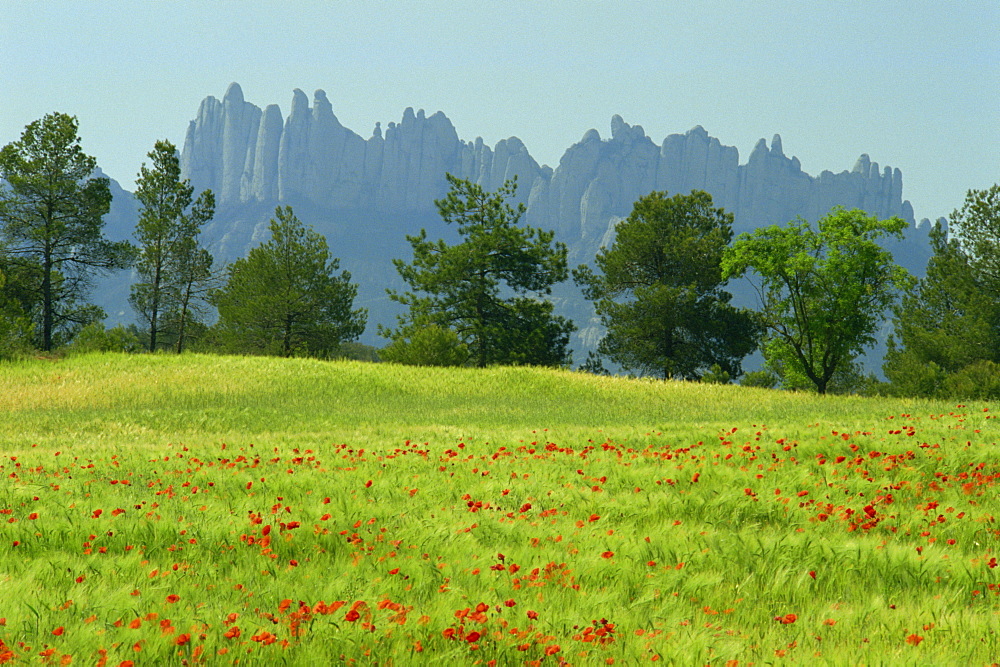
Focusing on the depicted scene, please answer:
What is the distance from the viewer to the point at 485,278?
150ft

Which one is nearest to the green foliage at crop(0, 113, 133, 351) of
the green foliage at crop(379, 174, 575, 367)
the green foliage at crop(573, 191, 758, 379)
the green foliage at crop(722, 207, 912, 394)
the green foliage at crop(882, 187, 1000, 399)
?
the green foliage at crop(379, 174, 575, 367)

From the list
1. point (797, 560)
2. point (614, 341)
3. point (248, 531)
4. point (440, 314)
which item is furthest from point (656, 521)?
point (614, 341)

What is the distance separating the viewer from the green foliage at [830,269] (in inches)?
1236

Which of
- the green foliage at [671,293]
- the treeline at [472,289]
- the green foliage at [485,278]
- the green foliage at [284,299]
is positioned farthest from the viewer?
the green foliage at [284,299]

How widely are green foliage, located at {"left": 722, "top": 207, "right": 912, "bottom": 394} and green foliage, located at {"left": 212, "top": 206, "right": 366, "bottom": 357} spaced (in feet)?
91.5

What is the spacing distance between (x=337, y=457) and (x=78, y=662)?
7.27m

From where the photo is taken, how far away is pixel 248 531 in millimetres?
6340

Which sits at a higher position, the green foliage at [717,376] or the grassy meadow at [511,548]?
the green foliage at [717,376]

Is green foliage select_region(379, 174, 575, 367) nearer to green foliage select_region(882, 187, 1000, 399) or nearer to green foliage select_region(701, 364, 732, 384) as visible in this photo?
green foliage select_region(701, 364, 732, 384)

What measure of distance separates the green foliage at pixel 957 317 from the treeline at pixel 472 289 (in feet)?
0.30

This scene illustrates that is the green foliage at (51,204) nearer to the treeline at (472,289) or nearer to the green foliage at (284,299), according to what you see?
the treeline at (472,289)

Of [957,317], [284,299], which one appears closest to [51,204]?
[284,299]

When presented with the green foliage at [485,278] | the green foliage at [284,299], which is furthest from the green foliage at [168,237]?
the green foliage at [485,278]

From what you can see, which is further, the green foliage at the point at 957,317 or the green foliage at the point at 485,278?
the green foliage at the point at 485,278
